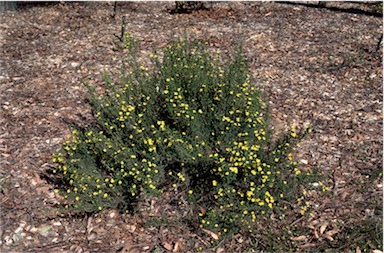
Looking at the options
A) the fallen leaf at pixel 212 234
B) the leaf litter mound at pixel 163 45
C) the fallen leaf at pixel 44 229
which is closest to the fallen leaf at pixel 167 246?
the leaf litter mound at pixel 163 45

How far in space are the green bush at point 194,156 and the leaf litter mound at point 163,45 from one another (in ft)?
0.82

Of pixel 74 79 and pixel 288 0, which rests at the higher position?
pixel 288 0

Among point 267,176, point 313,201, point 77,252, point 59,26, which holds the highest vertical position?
point 59,26

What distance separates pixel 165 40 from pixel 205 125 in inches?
128

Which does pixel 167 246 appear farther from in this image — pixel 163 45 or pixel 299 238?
pixel 163 45

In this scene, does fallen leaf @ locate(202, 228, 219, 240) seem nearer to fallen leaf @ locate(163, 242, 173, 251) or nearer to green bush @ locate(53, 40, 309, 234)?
green bush @ locate(53, 40, 309, 234)

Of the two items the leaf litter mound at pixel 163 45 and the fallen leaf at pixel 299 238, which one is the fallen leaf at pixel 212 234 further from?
the fallen leaf at pixel 299 238

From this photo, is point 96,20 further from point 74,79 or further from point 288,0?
point 288,0

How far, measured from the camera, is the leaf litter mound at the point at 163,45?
3615mm

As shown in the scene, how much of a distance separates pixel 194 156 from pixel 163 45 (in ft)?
11.7

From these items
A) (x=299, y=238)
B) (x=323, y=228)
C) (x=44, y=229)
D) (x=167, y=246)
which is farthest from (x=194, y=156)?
(x=44, y=229)

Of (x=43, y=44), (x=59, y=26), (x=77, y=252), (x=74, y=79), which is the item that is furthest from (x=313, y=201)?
(x=59, y=26)

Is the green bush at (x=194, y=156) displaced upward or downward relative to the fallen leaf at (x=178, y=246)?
upward

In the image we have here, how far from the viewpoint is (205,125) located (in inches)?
155
